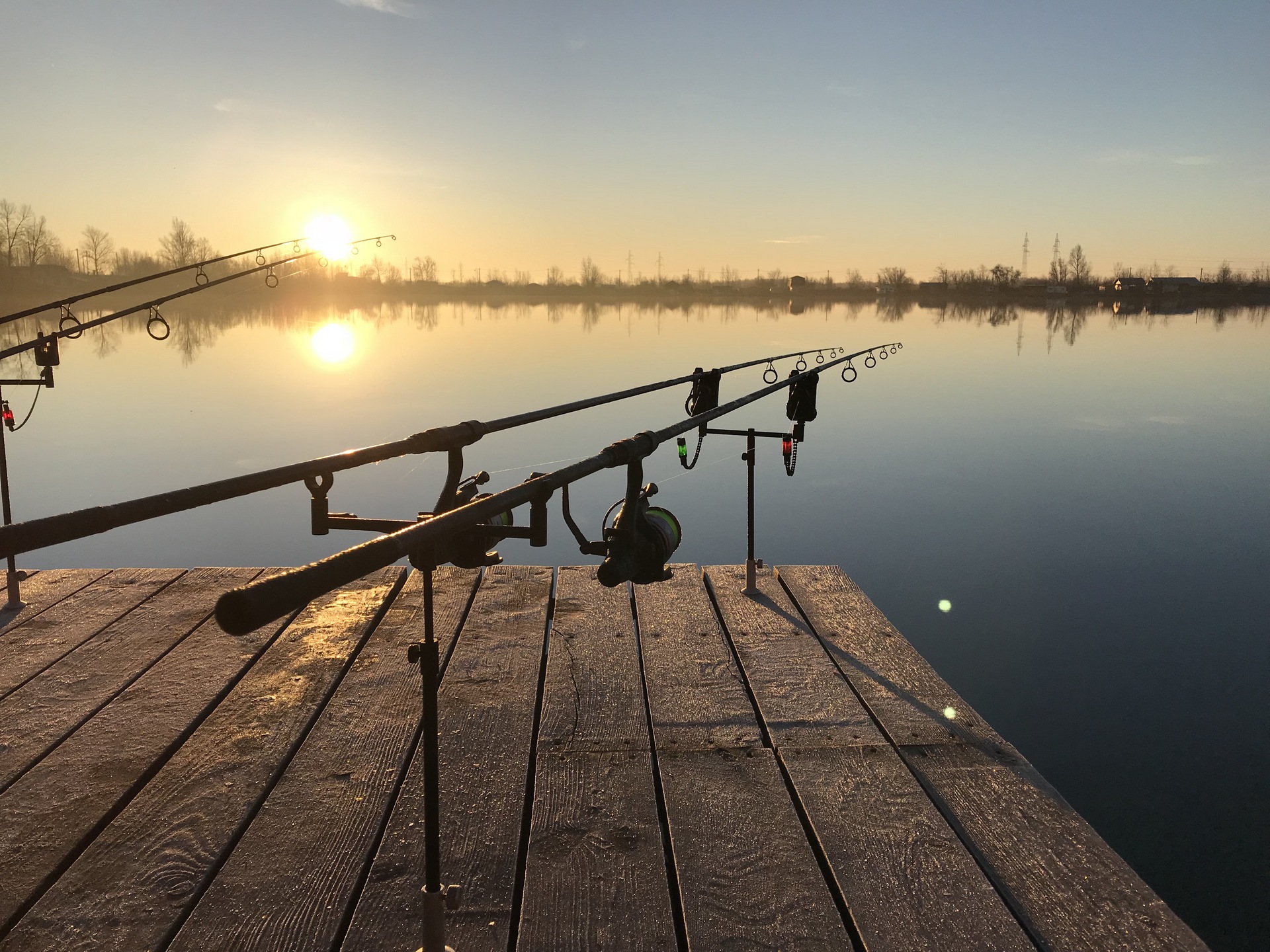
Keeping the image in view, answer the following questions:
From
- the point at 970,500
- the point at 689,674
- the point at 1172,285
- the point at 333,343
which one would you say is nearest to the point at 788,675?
the point at 689,674

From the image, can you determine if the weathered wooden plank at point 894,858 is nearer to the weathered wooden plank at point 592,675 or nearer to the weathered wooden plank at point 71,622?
the weathered wooden plank at point 592,675

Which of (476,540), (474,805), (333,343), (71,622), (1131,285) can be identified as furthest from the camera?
(1131,285)

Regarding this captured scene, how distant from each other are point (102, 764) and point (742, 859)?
85.4 inches

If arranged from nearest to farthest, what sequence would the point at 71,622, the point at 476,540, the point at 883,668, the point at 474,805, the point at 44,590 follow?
the point at 476,540 → the point at 474,805 → the point at 883,668 → the point at 71,622 → the point at 44,590

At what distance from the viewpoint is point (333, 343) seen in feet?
140

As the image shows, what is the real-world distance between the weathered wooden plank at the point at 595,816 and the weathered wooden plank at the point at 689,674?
3.4 inches

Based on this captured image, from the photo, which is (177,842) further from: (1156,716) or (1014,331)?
(1014,331)

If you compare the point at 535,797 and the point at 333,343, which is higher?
the point at 535,797

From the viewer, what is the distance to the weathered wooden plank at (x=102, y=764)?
8.07 ft

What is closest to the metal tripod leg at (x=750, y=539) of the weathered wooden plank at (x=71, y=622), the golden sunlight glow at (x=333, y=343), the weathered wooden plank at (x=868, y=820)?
the weathered wooden plank at (x=868, y=820)

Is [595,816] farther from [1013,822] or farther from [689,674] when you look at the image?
[1013,822]

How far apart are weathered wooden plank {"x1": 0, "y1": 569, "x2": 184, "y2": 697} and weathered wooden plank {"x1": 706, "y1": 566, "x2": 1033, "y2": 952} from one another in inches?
122

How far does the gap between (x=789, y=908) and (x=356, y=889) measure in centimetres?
114

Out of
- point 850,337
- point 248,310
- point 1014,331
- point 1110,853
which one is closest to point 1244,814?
point 1110,853
